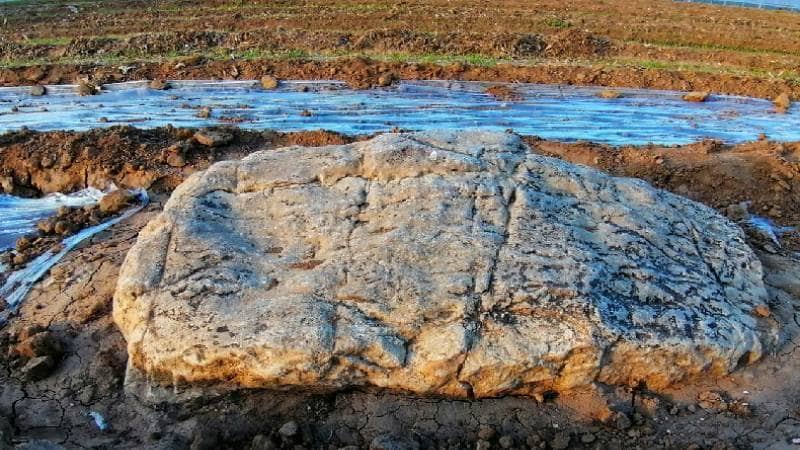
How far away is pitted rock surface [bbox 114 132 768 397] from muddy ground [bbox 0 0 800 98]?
585 centimetres

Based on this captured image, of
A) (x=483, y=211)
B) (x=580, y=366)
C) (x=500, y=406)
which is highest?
(x=483, y=211)

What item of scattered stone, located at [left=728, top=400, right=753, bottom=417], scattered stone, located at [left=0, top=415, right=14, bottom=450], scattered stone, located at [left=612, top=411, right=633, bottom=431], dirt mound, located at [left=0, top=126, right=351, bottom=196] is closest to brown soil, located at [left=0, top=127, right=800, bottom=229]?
dirt mound, located at [left=0, top=126, right=351, bottom=196]

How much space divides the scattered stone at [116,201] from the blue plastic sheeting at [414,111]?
208 centimetres

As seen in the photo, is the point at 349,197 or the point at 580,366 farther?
the point at 349,197

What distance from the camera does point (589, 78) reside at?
451 inches

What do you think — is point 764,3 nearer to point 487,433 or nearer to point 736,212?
point 736,212

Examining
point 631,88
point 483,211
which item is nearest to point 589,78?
point 631,88

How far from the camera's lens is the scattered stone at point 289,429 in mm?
4602

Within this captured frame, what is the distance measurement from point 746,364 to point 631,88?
23.5ft

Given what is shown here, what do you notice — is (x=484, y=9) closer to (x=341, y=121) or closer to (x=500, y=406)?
(x=341, y=121)

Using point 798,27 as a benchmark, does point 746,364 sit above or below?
below

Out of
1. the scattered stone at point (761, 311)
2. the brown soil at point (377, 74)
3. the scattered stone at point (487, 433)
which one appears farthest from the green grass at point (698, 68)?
the scattered stone at point (487, 433)

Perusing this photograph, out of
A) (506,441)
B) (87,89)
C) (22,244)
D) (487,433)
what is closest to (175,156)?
(22,244)

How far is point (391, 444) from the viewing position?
14.8 feet
